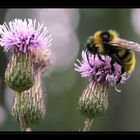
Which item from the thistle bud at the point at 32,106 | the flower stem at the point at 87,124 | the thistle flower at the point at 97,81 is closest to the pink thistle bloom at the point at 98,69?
the thistle flower at the point at 97,81

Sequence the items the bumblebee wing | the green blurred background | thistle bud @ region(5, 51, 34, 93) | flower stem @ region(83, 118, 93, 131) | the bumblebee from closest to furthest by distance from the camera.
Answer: flower stem @ region(83, 118, 93, 131)
thistle bud @ region(5, 51, 34, 93)
the bumblebee wing
the bumblebee
the green blurred background

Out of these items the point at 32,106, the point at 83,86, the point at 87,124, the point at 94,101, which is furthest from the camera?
the point at 83,86

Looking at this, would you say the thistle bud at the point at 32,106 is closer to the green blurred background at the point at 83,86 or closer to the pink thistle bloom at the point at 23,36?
the pink thistle bloom at the point at 23,36

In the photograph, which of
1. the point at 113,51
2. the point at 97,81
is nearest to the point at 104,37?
the point at 113,51

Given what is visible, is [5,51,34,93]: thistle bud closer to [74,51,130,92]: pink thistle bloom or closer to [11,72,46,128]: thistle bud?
[11,72,46,128]: thistle bud

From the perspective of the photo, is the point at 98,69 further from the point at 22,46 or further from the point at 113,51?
the point at 22,46

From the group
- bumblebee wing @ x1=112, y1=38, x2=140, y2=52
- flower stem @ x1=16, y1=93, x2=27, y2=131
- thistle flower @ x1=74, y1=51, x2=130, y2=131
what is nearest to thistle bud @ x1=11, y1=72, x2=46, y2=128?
flower stem @ x1=16, y1=93, x2=27, y2=131
